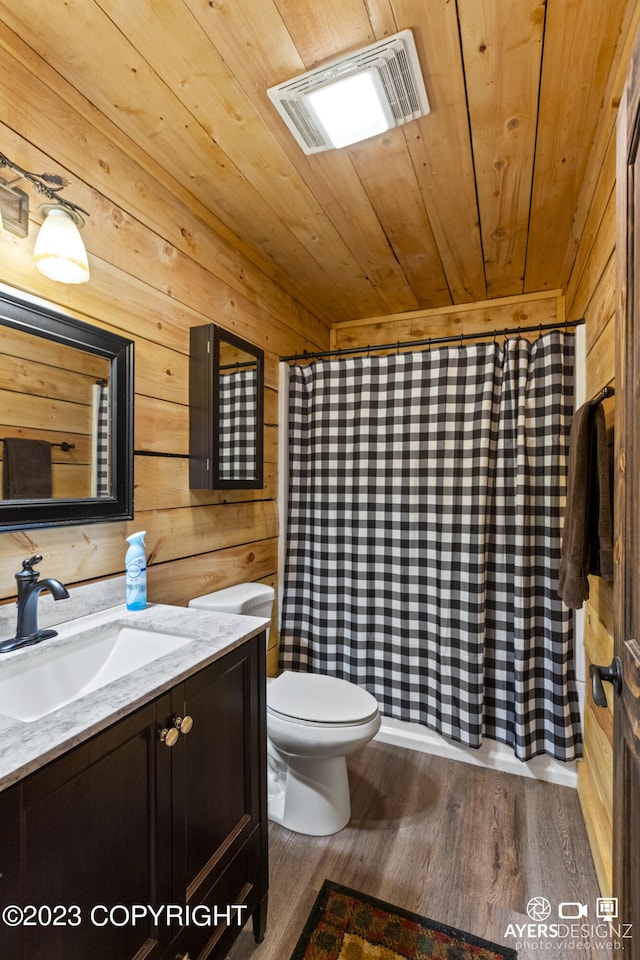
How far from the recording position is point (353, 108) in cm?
135

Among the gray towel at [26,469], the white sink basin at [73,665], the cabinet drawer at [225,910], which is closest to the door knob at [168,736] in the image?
the white sink basin at [73,665]

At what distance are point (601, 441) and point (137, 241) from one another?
158 cm

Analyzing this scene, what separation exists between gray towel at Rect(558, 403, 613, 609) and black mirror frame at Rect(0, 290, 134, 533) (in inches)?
53.5

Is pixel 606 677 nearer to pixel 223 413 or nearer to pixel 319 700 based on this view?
pixel 319 700

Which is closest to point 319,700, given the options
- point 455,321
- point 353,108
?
point 353,108

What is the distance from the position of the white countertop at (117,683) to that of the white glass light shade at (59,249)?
3.04ft

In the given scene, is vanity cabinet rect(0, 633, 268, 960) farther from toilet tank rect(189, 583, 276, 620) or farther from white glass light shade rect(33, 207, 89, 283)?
white glass light shade rect(33, 207, 89, 283)

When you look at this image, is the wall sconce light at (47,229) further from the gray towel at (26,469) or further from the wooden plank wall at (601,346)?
the wooden plank wall at (601,346)

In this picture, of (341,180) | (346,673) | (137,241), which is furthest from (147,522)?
(341,180)

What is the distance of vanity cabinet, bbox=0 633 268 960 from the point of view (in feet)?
2.28

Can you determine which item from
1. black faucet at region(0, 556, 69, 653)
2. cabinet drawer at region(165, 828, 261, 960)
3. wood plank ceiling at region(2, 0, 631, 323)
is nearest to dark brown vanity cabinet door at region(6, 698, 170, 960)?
cabinet drawer at region(165, 828, 261, 960)

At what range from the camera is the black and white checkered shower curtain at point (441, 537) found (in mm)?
1909

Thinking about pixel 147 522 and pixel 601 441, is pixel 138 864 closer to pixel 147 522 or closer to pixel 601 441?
pixel 147 522

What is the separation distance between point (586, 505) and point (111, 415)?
144 cm
